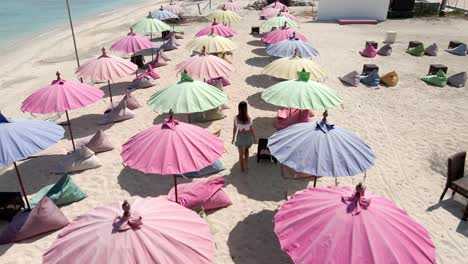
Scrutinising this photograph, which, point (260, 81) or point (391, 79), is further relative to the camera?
point (260, 81)

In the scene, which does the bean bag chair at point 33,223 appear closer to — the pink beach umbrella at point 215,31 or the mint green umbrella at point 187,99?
the mint green umbrella at point 187,99

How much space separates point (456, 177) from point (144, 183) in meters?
7.93

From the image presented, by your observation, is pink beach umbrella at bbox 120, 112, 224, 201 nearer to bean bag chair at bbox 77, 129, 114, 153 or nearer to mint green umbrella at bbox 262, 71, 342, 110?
mint green umbrella at bbox 262, 71, 342, 110

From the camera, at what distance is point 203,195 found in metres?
8.10

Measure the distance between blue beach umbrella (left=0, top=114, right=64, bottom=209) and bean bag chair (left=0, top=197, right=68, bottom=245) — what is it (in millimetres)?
1152

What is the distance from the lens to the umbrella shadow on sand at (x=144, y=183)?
895cm

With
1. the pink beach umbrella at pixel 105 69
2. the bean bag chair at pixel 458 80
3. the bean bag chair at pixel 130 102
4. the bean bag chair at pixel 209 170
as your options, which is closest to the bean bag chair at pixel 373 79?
the bean bag chair at pixel 458 80

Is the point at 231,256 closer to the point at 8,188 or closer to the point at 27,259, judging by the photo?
the point at 27,259

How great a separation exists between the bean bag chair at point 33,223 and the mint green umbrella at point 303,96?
612cm

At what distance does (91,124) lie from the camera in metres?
12.9

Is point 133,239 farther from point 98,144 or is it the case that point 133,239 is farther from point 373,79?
point 373,79

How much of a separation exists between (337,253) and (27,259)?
602 cm

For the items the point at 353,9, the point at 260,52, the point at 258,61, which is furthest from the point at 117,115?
the point at 353,9

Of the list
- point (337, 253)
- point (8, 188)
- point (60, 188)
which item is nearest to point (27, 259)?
point (60, 188)
